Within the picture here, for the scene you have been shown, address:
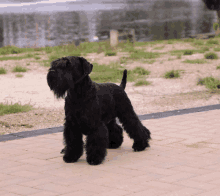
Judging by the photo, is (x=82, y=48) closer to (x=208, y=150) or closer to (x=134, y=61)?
(x=134, y=61)

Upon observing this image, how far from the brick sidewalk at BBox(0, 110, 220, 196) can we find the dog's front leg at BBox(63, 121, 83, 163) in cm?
9

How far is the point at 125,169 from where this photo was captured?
398cm

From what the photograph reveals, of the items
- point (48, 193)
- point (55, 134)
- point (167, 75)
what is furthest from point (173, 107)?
point (48, 193)

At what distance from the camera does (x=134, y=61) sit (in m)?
14.2

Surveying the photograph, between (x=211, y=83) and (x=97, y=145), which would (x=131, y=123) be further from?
(x=211, y=83)

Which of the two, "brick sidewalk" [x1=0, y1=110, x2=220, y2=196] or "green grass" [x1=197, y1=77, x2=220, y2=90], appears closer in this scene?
"brick sidewalk" [x1=0, y1=110, x2=220, y2=196]

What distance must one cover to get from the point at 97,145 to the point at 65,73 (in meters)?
0.88

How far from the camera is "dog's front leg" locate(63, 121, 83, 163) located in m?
4.23

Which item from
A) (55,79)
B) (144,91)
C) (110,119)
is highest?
(55,79)

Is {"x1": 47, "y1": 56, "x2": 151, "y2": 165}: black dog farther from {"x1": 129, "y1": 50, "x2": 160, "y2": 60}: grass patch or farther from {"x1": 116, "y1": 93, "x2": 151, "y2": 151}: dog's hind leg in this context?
{"x1": 129, "y1": 50, "x2": 160, "y2": 60}: grass patch

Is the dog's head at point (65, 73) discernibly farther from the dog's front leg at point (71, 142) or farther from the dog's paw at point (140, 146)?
the dog's paw at point (140, 146)

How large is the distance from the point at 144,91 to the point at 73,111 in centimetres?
544

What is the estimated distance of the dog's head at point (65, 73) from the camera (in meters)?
3.94

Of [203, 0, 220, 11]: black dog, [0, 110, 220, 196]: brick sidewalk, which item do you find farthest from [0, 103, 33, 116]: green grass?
[203, 0, 220, 11]: black dog
